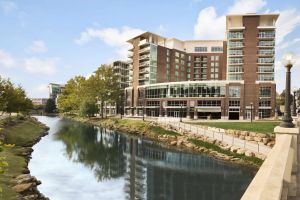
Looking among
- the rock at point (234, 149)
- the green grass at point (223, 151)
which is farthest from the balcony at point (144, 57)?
the rock at point (234, 149)

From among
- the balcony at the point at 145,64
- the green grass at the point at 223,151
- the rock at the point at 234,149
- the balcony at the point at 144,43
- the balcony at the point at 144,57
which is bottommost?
the green grass at the point at 223,151

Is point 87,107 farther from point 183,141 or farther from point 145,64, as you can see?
point 183,141

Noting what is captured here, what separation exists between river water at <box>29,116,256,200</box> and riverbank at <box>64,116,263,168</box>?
2150 mm

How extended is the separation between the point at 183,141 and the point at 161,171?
675 inches

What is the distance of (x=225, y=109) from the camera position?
81.8m

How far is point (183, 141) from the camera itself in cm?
4822

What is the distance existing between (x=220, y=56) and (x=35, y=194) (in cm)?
9997

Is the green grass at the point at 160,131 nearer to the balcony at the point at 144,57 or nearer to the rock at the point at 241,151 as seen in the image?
the rock at the point at 241,151

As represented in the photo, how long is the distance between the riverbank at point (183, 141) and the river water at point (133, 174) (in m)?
2.15

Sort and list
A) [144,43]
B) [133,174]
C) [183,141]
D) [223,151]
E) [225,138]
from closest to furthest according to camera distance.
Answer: [133,174], [223,151], [225,138], [183,141], [144,43]

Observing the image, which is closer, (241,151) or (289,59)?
(289,59)

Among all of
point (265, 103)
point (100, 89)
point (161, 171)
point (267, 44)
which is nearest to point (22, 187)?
point (161, 171)

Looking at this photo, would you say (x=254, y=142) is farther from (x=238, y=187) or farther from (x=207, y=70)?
(x=207, y=70)

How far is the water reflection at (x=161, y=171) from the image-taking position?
2383 centimetres
